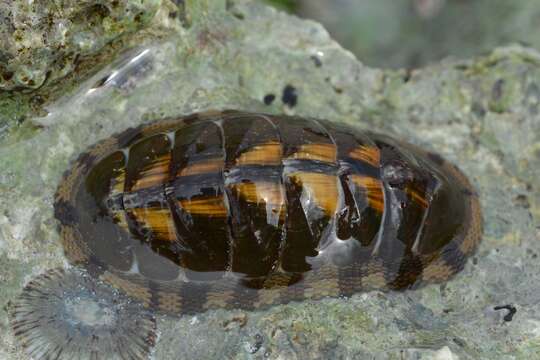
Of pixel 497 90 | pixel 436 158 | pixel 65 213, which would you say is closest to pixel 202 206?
pixel 65 213

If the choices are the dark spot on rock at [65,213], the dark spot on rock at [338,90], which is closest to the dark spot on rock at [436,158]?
the dark spot on rock at [338,90]

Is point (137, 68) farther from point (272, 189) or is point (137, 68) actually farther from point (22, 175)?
point (272, 189)

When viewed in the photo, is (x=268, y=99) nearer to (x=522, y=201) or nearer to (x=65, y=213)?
(x=65, y=213)

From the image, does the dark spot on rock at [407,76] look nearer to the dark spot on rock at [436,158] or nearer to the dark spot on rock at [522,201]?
the dark spot on rock at [436,158]

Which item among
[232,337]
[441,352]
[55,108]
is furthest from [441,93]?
[55,108]

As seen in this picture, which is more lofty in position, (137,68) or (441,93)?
(441,93)

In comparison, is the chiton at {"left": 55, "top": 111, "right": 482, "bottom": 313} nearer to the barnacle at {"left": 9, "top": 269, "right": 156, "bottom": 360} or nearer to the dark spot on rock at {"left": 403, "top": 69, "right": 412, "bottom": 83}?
the barnacle at {"left": 9, "top": 269, "right": 156, "bottom": 360}

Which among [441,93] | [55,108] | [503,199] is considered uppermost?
[441,93]
